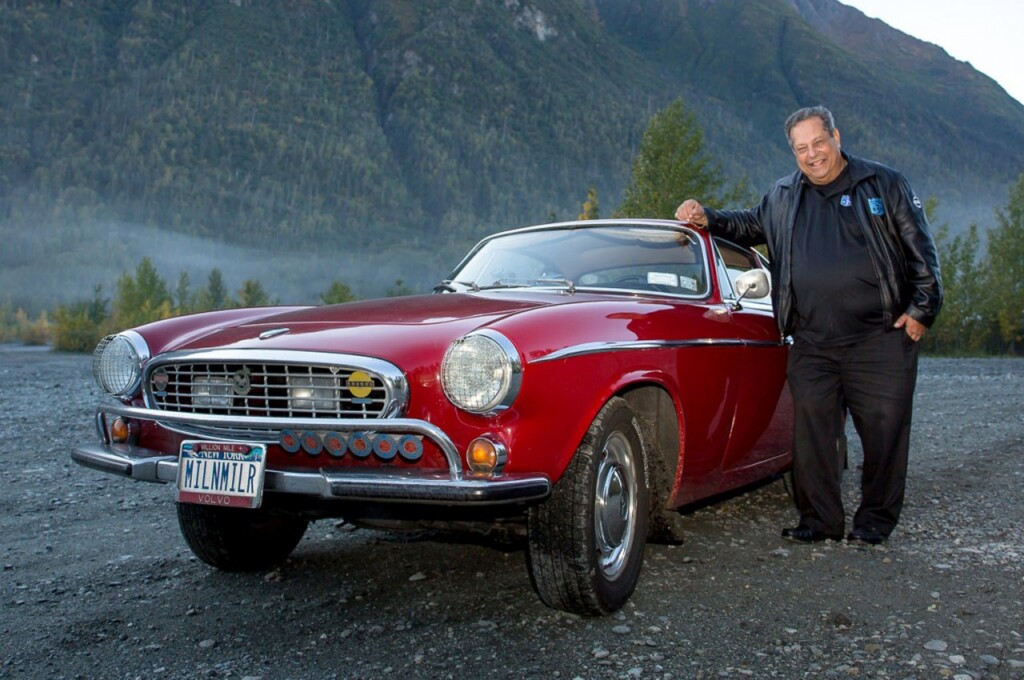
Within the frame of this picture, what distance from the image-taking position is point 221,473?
311 cm

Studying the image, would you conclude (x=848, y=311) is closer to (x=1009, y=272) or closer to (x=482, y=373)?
(x=482, y=373)

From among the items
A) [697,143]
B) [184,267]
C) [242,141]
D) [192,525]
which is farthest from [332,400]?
[242,141]

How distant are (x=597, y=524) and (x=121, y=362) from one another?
1934 mm

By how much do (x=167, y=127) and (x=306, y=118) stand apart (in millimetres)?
20496

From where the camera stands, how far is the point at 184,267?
125m

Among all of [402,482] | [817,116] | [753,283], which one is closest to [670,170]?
[817,116]

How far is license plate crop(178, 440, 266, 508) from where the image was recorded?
3035mm

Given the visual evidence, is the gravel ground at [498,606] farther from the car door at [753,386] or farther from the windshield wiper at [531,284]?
the windshield wiper at [531,284]

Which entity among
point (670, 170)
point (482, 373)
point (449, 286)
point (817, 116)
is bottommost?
point (482, 373)

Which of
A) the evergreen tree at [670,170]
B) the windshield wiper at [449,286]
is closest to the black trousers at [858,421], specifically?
the windshield wiper at [449,286]

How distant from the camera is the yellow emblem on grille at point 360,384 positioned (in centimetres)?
307

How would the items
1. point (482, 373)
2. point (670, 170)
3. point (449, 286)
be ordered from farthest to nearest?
point (670, 170), point (449, 286), point (482, 373)

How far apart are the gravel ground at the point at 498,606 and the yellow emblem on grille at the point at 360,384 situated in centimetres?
81

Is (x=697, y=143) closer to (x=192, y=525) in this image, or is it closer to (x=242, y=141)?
(x=192, y=525)
